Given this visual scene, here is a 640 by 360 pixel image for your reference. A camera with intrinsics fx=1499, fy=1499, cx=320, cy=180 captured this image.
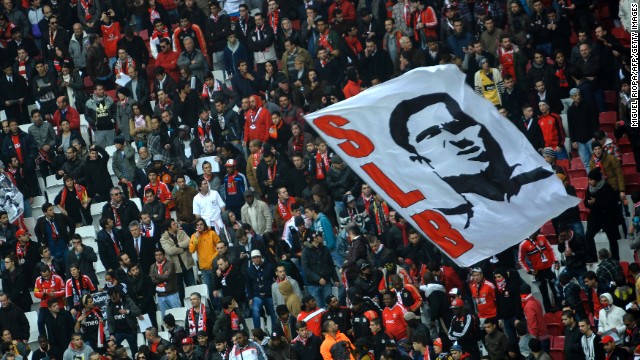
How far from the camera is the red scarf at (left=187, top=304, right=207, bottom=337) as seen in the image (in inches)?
902

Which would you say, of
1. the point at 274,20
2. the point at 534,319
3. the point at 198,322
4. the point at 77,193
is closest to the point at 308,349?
the point at 198,322

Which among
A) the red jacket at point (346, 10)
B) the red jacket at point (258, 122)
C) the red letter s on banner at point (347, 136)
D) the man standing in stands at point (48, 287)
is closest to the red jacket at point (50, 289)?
the man standing in stands at point (48, 287)

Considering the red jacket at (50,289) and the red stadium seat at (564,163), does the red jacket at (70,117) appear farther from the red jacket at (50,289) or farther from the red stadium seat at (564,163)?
the red stadium seat at (564,163)

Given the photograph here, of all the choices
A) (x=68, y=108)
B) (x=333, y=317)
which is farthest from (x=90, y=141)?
(x=333, y=317)

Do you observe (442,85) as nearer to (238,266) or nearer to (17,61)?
(238,266)

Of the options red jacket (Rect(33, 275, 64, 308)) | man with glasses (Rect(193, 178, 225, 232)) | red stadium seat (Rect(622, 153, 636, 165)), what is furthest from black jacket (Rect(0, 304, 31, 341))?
red stadium seat (Rect(622, 153, 636, 165))

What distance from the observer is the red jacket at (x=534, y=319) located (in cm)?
2120

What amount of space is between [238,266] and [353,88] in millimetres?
4483

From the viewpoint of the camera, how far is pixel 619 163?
2283 centimetres

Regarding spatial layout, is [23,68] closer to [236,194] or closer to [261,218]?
[236,194]

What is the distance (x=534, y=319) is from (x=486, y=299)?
28.7 inches

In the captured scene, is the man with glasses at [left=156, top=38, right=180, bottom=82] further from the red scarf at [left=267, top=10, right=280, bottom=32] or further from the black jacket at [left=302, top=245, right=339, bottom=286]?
the black jacket at [left=302, top=245, right=339, bottom=286]

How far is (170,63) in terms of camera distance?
29.1 m

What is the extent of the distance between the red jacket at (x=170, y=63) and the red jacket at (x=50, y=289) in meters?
5.73
